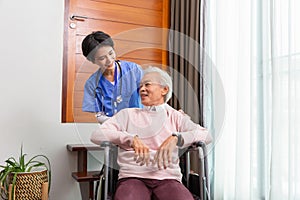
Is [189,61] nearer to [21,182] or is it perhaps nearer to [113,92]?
[113,92]

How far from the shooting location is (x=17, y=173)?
5.83 ft

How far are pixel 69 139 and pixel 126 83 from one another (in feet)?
2.32

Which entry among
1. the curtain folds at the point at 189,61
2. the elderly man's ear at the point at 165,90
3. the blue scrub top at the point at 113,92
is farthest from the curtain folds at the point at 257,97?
the blue scrub top at the point at 113,92

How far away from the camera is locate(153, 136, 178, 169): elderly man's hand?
1.37 metres

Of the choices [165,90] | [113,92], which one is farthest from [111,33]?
[165,90]

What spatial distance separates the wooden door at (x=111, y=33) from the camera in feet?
7.29

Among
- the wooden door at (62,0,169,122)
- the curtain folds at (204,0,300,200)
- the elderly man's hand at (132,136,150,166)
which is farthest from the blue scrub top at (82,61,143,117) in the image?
the curtain folds at (204,0,300,200)

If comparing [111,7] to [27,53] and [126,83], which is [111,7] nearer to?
[27,53]

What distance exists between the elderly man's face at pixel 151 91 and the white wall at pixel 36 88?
2.74 ft

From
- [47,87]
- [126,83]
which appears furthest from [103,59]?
[47,87]

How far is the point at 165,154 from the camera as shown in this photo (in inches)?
53.9

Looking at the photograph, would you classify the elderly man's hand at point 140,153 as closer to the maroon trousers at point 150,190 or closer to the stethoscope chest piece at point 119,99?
the maroon trousers at point 150,190

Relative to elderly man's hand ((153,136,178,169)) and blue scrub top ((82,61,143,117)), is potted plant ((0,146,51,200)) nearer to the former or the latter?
blue scrub top ((82,61,143,117))

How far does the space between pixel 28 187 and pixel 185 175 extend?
886 millimetres
